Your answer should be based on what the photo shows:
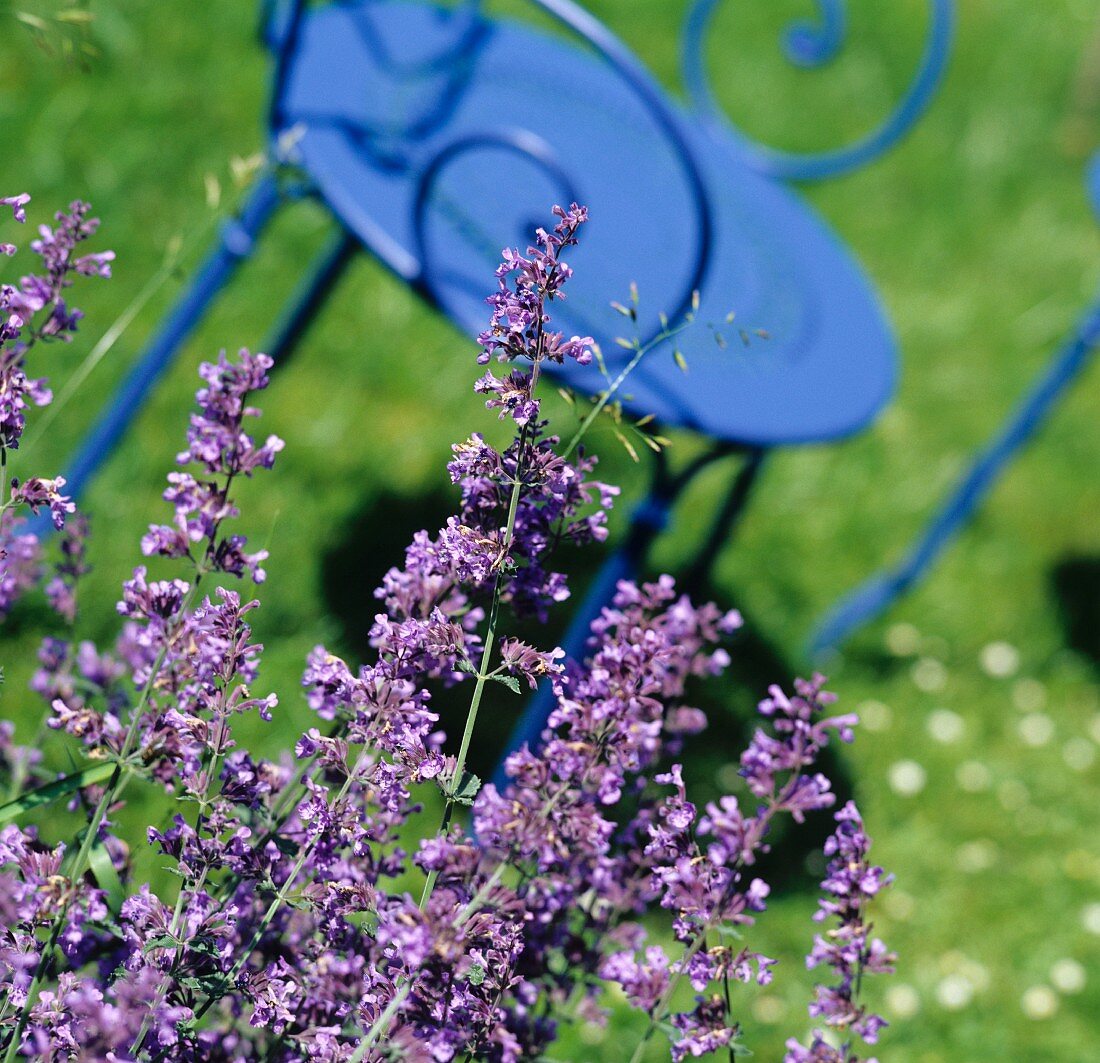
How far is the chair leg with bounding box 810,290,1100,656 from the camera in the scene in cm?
274

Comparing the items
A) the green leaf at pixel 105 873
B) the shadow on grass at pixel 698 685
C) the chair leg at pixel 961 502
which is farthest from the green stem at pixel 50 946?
the chair leg at pixel 961 502

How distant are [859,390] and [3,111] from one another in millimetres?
2213

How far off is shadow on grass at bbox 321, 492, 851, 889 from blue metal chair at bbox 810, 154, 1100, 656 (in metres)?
0.17

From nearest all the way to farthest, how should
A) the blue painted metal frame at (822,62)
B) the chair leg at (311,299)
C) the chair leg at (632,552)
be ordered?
the chair leg at (632,552) < the chair leg at (311,299) < the blue painted metal frame at (822,62)

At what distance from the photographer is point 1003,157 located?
468 cm

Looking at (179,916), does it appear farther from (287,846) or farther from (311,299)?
(311,299)

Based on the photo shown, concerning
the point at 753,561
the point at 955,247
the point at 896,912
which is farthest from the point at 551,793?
the point at 955,247

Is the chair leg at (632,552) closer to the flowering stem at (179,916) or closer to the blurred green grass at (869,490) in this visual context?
the blurred green grass at (869,490)

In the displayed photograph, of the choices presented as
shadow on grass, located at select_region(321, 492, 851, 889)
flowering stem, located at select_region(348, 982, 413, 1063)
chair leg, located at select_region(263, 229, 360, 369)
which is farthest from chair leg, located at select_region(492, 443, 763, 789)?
flowering stem, located at select_region(348, 982, 413, 1063)

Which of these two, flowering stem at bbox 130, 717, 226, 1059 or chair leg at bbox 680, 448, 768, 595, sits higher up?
chair leg at bbox 680, 448, 768, 595

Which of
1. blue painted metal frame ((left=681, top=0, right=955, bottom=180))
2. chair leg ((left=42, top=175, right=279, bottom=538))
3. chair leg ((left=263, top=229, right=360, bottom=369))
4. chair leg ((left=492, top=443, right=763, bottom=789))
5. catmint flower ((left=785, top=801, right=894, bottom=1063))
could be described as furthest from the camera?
blue painted metal frame ((left=681, top=0, right=955, bottom=180))

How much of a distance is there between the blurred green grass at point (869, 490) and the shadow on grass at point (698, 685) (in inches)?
1.0

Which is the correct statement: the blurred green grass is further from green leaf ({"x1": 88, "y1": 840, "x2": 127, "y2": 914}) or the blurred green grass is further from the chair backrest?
green leaf ({"x1": 88, "y1": 840, "x2": 127, "y2": 914})

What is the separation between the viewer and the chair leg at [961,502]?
108 inches
